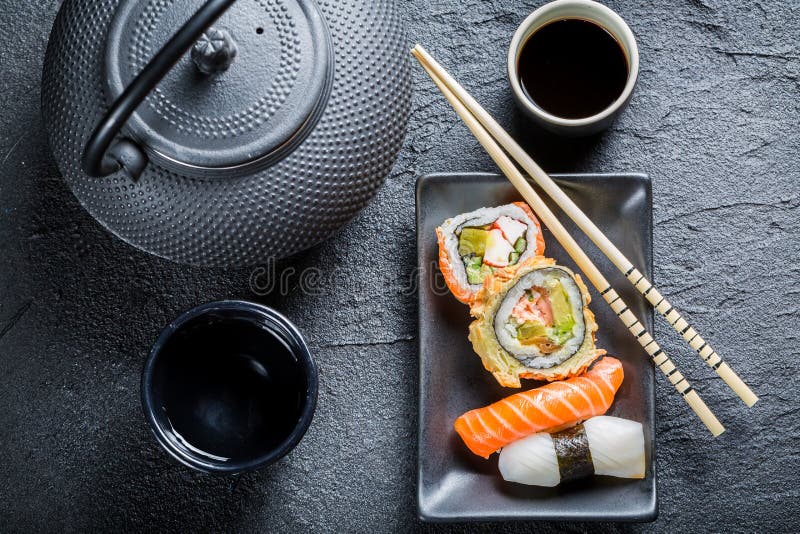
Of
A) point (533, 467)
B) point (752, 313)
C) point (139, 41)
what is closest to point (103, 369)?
point (139, 41)

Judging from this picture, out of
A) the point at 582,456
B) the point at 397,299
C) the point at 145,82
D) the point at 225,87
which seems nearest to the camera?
the point at 145,82

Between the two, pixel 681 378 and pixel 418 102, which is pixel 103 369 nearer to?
pixel 418 102

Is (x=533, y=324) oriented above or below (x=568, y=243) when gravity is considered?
below

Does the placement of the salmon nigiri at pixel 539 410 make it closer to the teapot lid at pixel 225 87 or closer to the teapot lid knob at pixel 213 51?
the teapot lid at pixel 225 87

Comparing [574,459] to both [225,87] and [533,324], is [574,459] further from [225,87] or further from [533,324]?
[225,87]

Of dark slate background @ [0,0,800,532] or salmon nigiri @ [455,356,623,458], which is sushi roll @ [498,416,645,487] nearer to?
salmon nigiri @ [455,356,623,458]

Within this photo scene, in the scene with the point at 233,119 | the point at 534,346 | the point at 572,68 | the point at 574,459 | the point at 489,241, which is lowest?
the point at 574,459

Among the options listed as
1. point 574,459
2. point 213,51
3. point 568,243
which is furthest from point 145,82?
point 574,459
